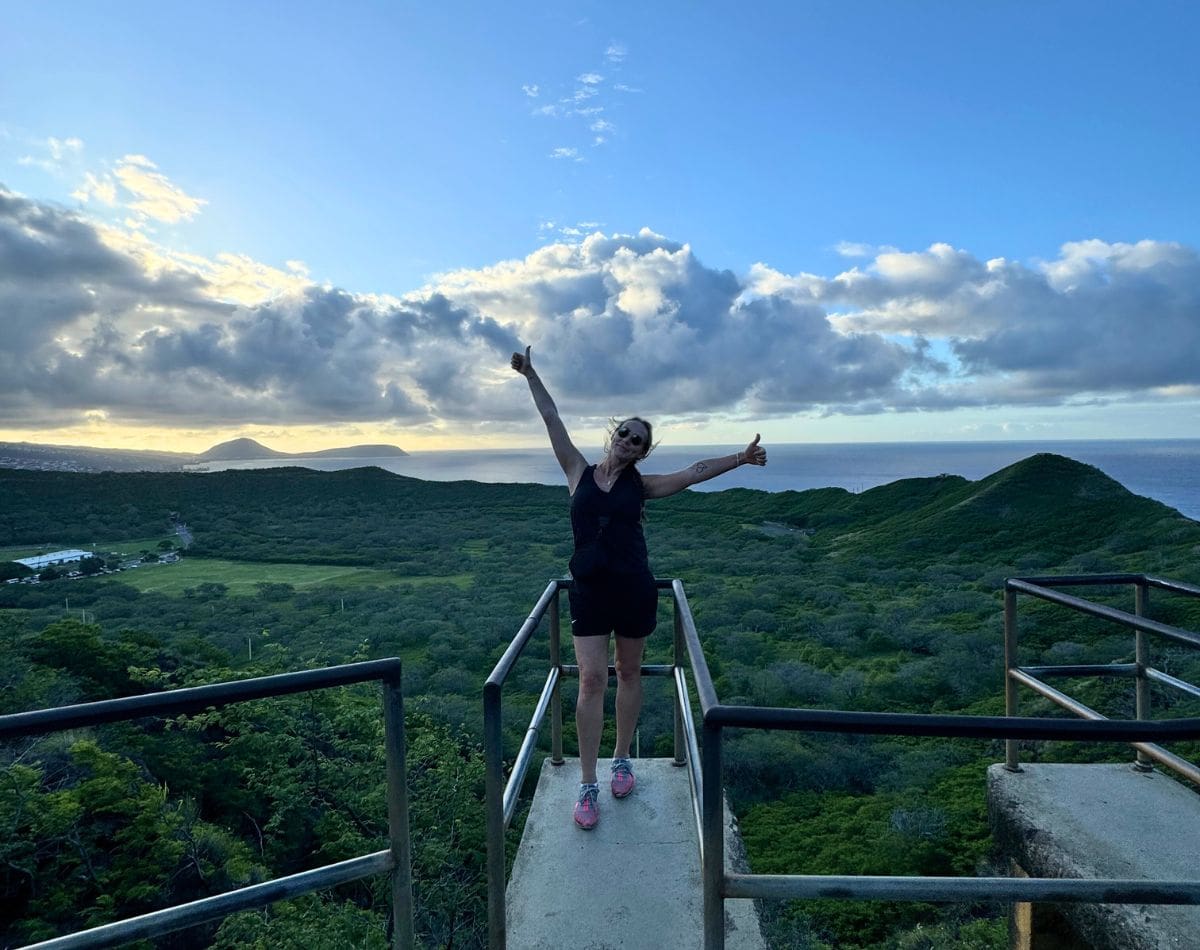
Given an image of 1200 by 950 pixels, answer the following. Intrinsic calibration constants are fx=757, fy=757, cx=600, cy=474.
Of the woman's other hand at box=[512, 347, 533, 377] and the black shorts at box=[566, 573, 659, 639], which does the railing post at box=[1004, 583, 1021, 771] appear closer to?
the black shorts at box=[566, 573, 659, 639]

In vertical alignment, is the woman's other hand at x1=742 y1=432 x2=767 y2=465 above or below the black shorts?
above

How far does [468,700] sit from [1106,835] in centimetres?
1433

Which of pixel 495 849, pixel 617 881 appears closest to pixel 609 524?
pixel 495 849

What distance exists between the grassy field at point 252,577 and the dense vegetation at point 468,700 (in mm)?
435

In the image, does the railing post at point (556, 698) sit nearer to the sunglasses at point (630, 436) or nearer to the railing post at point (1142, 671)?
the sunglasses at point (630, 436)

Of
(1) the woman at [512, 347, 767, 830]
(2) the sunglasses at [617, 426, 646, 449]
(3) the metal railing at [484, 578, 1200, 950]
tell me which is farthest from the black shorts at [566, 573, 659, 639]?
(3) the metal railing at [484, 578, 1200, 950]

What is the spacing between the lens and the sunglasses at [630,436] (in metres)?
3.08

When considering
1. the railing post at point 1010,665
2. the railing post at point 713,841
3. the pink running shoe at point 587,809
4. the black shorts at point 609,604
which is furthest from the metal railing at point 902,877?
the railing post at point 1010,665

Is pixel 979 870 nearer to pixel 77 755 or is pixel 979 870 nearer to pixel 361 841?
pixel 361 841

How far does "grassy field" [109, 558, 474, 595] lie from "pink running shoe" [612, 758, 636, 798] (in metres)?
28.7

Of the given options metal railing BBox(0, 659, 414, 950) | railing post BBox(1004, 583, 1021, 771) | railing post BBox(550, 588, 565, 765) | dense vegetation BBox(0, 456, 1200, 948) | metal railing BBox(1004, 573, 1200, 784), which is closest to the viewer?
metal railing BBox(0, 659, 414, 950)

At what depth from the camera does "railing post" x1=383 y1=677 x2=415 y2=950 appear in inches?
72.5

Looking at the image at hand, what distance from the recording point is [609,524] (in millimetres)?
3053

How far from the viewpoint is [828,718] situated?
5.27 feet
